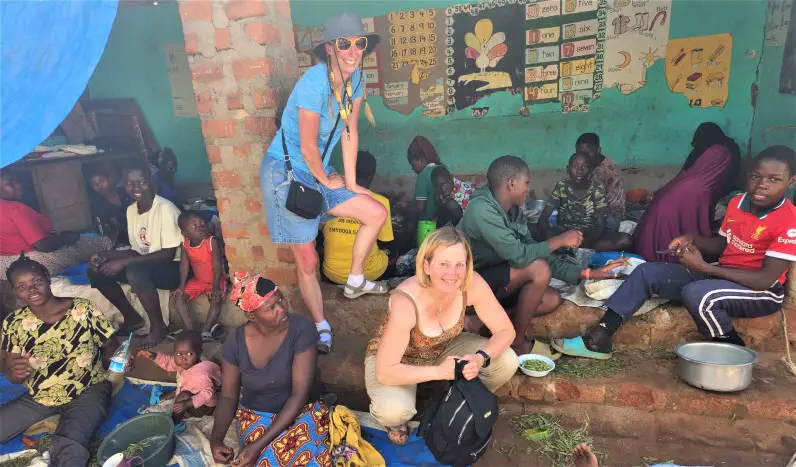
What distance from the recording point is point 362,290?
341 centimetres

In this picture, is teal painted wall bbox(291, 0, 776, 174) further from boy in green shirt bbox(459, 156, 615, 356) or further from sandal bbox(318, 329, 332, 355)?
sandal bbox(318, 329, 332, 355)

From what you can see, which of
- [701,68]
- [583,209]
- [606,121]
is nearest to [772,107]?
[701,68]

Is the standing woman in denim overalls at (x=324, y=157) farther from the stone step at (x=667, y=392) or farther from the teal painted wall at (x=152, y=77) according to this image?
the teal painted wall at (x=152, y=77)

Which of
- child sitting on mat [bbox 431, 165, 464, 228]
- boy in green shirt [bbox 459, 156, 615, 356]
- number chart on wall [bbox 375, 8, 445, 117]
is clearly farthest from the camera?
number chart on wall [bbox 375, 8, 445, 117]

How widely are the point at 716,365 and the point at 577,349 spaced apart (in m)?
0.74

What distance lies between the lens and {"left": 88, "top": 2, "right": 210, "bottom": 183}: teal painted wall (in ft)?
22.3

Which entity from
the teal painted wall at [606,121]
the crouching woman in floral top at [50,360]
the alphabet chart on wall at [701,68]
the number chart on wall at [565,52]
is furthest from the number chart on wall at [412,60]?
the crouching woman in floral top at [50,360]

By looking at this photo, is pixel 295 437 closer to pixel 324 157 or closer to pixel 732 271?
pixel 324 157

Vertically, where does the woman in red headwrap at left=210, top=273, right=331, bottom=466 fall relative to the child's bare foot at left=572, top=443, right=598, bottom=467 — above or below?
above

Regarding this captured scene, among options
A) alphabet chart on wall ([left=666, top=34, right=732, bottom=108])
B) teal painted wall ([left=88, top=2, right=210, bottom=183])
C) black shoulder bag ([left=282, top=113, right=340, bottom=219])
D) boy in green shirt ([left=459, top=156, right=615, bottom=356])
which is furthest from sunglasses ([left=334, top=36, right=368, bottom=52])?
teal painted wall ([left=88, top=2, right=210, bottom=183])

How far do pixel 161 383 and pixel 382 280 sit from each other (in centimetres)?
172

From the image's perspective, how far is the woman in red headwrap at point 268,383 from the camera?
2.57 metres

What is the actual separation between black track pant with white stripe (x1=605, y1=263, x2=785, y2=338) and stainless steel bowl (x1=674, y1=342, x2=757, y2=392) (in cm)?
10

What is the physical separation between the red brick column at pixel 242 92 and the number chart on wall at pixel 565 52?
3215mm
